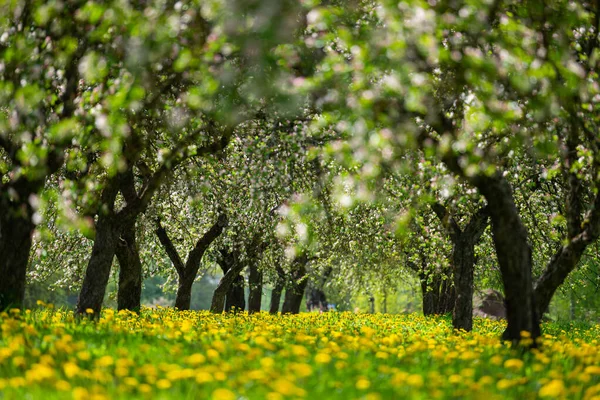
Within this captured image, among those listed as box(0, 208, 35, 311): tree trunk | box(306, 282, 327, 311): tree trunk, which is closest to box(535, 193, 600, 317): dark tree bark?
box(0, 208, 35, 311): tree trunk

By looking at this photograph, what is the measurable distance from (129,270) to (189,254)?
4.85 metres

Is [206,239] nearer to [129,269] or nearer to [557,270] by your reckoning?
[129,269]

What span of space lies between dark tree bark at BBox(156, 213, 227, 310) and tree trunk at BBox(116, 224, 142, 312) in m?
2.22

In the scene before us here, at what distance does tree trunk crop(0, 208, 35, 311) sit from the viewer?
873 cm

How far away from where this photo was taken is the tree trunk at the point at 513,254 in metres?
8.80

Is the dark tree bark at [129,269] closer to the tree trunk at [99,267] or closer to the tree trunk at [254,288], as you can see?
the tree trunk at [99,267]

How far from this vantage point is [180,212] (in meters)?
17.1

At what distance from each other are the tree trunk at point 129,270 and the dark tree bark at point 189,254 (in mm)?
2224

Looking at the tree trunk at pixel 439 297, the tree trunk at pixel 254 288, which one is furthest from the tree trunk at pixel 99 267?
the tree trunk at pixel 439 297

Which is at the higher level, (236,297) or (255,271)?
(255,271)

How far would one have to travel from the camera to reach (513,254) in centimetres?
891

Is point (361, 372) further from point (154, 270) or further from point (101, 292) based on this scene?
point (154, 270)

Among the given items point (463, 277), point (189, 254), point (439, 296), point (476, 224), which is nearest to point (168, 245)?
point (189, 254)

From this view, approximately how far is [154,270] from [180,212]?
6.98 meters
